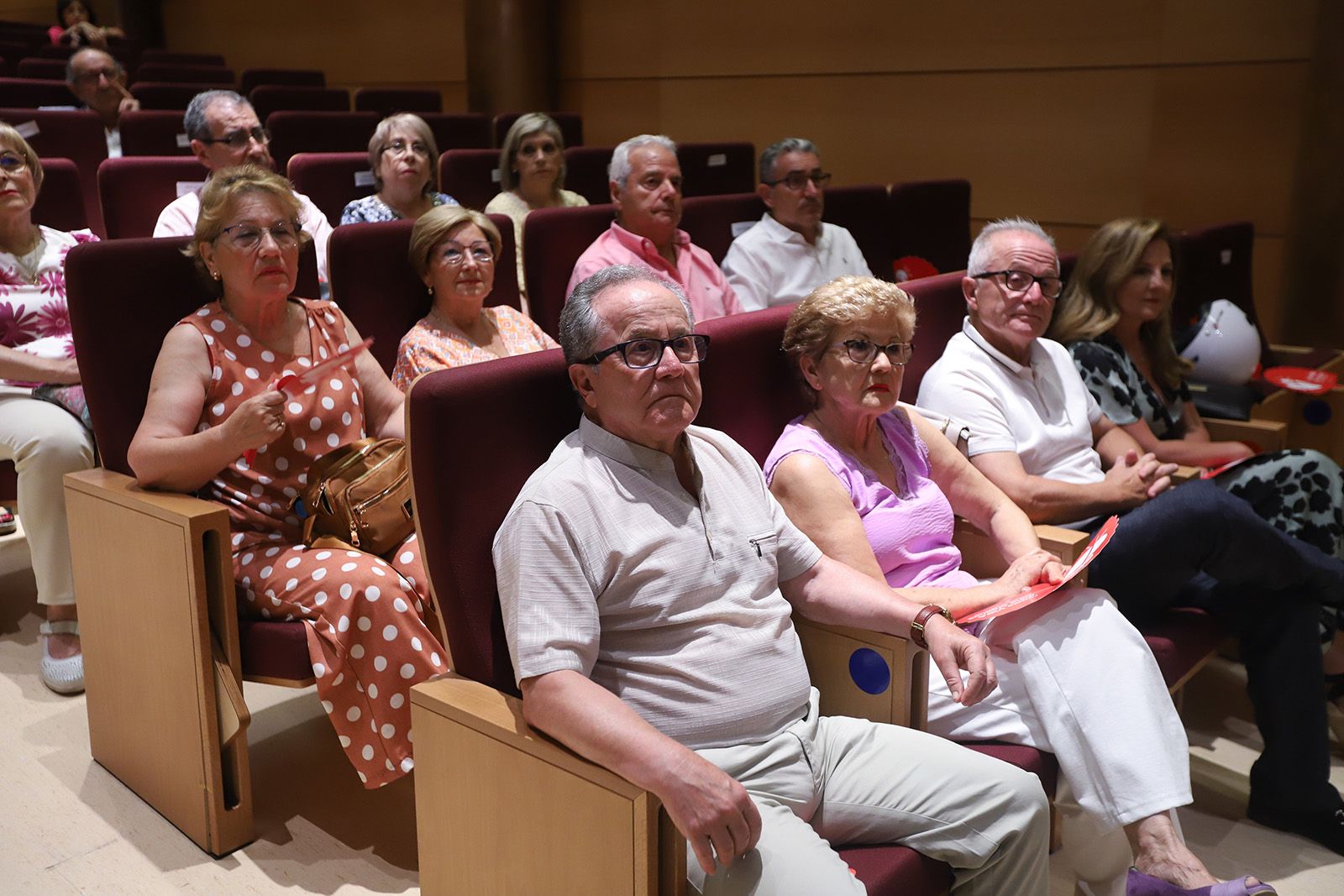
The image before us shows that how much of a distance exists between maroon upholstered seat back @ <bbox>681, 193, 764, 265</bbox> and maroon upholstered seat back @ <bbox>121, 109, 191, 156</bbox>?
1.88 meters

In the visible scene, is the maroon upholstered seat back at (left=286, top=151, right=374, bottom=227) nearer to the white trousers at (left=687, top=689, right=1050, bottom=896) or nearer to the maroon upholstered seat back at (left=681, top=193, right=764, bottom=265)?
the maroon upholstered seat back at (left=681, top=193, right=764, bottom=265)

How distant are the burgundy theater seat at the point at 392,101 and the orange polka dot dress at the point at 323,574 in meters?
3.82

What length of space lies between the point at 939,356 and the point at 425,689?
1352 millimetres

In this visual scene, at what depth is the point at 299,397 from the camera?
2014 millimetres

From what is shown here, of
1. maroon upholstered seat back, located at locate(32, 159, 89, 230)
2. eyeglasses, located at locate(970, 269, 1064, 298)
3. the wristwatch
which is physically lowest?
the wristwatch

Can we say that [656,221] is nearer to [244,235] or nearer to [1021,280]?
[1021,280]

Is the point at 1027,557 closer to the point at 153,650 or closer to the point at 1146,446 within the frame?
the point at 1146,446

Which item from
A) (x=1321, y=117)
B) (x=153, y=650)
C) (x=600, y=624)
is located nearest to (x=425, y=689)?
(x=600, y=624)

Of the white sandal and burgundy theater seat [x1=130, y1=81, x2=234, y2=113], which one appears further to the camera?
burgundy theater seat [x1=130, y1=81, x2=234, y2=113]

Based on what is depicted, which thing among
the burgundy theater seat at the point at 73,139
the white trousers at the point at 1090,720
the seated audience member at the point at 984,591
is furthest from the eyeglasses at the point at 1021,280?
the burgundy theater seat at the point at 73,139

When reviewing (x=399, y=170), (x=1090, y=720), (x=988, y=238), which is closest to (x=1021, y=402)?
(x=988, y=238)

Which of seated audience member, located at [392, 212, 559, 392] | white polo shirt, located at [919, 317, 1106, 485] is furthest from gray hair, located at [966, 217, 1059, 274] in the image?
seated audience member, located at [392, 212, 559, 392]

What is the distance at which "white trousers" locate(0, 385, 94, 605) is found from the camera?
2.40 m

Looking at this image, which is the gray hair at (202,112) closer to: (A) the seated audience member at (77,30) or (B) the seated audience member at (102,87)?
(B) the seated audience member at (102,87)
